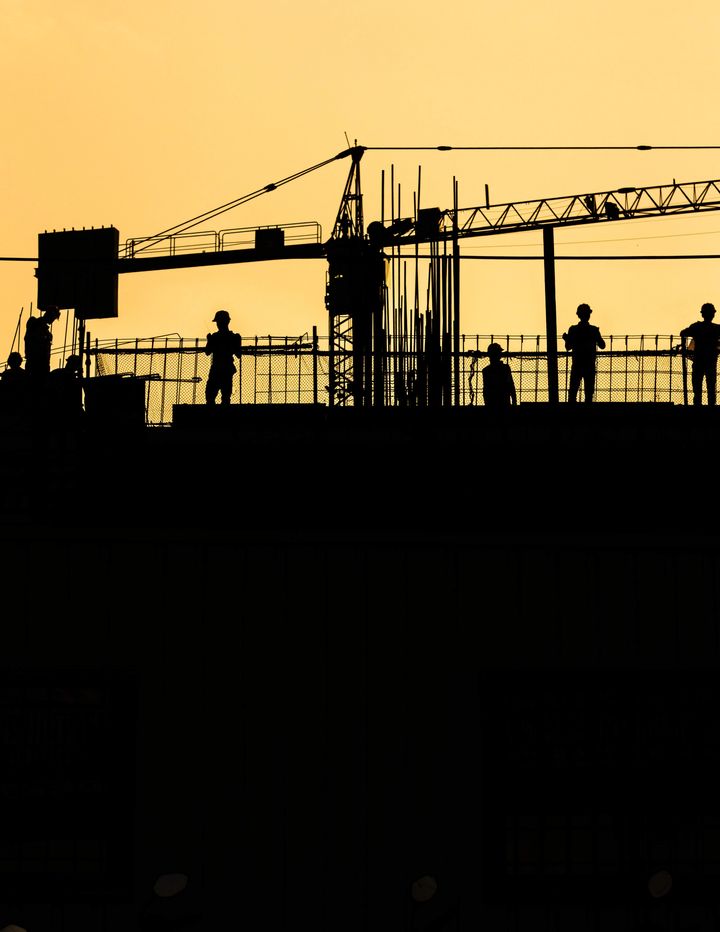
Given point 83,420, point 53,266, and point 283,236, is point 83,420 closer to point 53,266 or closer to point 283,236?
point 53,266

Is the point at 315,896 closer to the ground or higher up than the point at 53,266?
closer to the ground

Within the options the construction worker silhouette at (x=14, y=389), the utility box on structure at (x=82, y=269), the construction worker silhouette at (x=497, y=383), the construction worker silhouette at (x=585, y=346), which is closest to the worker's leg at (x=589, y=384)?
the construction worker silhouette at (x=585, y=346)

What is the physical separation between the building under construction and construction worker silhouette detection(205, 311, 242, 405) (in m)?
6.64

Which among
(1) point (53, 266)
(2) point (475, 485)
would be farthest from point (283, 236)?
(2) point (475, 485)

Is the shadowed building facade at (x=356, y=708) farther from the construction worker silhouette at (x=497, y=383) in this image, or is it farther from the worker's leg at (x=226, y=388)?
the construction worker silhouette at (x=497, y=383)

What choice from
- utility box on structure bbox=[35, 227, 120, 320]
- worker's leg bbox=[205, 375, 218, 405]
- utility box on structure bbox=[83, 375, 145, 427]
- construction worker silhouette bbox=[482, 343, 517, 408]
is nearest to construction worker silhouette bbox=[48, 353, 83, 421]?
utility box on structure bbox=[83, 375, 145, 427]

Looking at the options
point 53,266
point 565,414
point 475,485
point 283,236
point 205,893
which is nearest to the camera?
point 205,893

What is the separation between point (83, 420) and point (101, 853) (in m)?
4.40

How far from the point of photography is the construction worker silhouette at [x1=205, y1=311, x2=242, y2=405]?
20594mm

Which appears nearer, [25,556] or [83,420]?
[25,556]

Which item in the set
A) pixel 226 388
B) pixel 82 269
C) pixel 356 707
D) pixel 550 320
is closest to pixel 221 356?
pixel 226 388

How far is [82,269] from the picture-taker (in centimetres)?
7244

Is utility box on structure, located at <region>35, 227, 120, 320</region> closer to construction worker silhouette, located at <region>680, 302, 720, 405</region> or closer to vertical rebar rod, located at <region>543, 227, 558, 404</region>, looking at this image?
vertical rebar rod, located at <region>543, 227, 558, 404</region>

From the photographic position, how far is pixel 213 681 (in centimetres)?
1368
